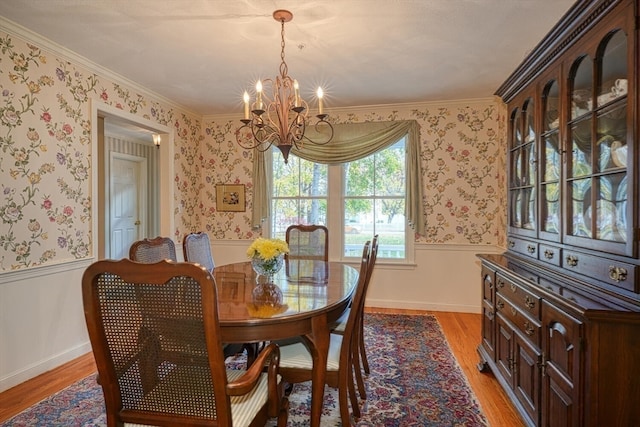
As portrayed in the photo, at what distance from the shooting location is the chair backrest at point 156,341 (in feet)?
3.51

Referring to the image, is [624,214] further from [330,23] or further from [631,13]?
[330,23]

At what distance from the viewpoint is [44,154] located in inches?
102

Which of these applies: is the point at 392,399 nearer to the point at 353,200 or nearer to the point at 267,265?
the point at 267,265

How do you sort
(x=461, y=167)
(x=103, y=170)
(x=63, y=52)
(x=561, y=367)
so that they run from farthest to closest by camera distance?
(x=461, y=167), (x=103, y=170), (x=63, y=52), (x=561, y=367)

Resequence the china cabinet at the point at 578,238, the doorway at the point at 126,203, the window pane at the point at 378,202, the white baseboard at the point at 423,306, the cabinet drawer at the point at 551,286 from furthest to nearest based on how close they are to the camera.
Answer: the doorway at the point at 126,203, the window pane at the point at 378,202, the white baseboard at the point at 423,306, the cabinet drawer at the point at 551,286, the china cabinet at the point at 578,238

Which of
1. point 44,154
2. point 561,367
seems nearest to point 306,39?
point 44,154

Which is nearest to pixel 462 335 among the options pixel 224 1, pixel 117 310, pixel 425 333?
pixel 425 333

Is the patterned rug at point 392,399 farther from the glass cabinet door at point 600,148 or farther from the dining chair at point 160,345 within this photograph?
the glass cabinet door at point 600,148

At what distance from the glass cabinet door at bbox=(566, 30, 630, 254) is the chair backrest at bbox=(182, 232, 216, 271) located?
2.32 m

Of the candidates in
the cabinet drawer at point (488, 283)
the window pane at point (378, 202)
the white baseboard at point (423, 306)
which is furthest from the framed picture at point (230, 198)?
the cabinet drawer at point (488, 283)

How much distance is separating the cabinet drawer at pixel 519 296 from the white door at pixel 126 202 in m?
5.37

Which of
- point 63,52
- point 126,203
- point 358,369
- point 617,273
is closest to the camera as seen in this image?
point 617,273

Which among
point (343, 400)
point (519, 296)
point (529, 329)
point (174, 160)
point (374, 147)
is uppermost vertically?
point (374, 147)

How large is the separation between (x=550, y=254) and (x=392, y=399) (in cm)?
127
